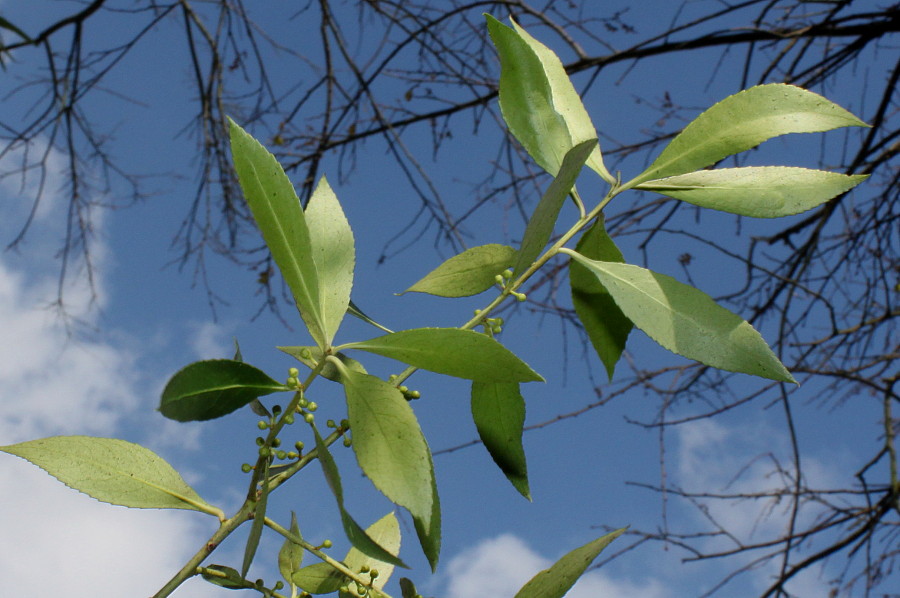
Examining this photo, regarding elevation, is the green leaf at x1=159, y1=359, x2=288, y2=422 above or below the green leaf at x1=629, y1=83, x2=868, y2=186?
below

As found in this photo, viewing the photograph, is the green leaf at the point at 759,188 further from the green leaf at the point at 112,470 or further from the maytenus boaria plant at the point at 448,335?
the green leaf at the point at 112,470

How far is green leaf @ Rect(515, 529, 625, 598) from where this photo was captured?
0.36m

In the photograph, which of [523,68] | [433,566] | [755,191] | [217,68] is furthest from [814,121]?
[217,68]

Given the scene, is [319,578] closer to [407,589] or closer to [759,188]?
[407,589]

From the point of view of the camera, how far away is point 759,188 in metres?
0.42

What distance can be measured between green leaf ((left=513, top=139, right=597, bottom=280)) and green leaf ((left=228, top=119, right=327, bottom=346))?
102 mm

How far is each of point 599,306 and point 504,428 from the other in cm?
11

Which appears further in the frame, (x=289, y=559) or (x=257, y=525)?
(x=289, y=559)

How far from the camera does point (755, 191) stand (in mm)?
422

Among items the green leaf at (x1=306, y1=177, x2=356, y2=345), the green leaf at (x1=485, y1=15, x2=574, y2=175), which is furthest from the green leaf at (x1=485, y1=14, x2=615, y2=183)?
the green leaf at (x1=306, y1=177, x2=356, y2=345)

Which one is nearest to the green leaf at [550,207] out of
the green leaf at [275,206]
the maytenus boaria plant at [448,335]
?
the maytenus boaria plant at [448,335]

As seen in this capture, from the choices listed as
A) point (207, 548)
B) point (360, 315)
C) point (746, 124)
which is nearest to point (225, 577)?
point (207, 548)

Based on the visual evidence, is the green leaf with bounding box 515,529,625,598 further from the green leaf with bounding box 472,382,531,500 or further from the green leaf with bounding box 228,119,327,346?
the green leaf with bounding box 228,119,327,346

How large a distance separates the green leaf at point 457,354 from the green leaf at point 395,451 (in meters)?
0.02
